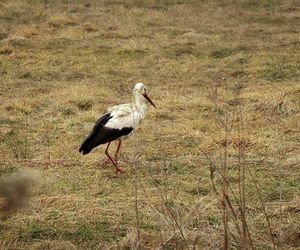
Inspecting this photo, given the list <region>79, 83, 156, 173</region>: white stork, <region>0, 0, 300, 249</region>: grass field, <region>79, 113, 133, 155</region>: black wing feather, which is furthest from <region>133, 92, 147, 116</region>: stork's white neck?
<region>79, 113, 133, 155</region>: black wing feather

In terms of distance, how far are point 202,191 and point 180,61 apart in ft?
27.5

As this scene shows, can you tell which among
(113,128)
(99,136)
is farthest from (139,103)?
(99,136)

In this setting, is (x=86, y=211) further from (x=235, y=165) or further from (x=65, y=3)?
(x=65, y=3)

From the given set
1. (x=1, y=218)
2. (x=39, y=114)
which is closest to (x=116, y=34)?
(x=39, y=114)

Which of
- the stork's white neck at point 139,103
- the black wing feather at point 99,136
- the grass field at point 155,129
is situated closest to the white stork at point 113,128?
the black wing feather at point 99,136

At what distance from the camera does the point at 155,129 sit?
28.9 ft

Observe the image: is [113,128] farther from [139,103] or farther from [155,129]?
[155,129]

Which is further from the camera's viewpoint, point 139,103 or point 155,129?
point 155,129

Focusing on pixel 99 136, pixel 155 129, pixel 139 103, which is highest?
pixel 139 103

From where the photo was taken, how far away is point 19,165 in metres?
7.12

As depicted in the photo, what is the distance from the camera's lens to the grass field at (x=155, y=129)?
4.84 meters

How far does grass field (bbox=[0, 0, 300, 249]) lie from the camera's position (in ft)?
15.9

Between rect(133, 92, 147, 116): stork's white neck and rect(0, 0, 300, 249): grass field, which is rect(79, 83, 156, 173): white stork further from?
rect(0, 0, 300, 249): grass field

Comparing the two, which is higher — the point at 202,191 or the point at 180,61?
the point at 202,191
